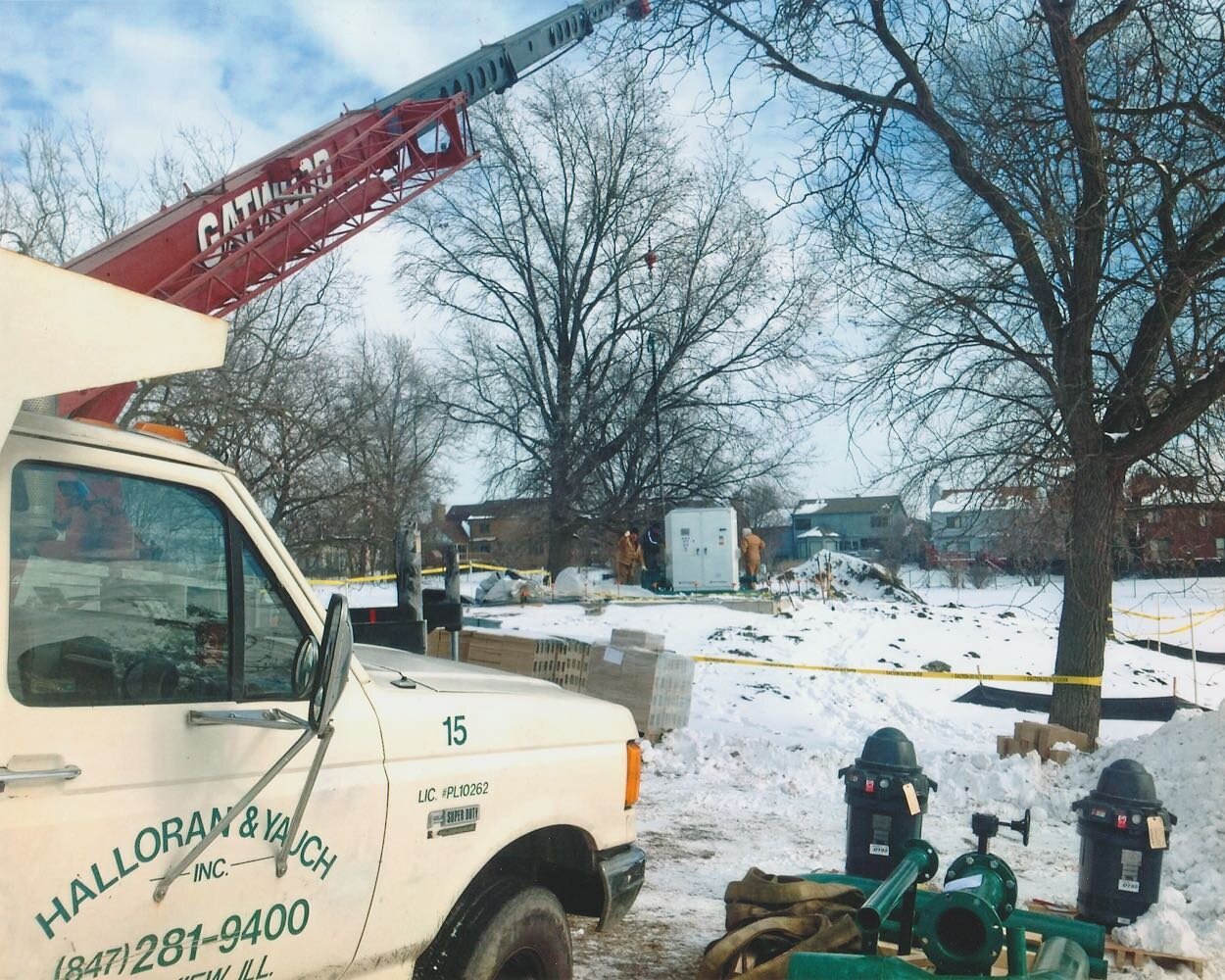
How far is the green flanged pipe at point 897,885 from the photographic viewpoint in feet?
13.7

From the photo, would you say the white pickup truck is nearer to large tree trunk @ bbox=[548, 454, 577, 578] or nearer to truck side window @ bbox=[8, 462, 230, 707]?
truck side window @ bbox=[8, 462, 230, 707]

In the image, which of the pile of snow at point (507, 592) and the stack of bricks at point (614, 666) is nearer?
the stack of bricks at point (614, 666)

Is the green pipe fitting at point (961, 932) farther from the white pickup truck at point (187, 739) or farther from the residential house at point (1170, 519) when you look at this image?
the residential house at point (1170, 519)

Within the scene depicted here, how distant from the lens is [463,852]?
3334mm

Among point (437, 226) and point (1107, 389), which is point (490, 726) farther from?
point (437, 226)

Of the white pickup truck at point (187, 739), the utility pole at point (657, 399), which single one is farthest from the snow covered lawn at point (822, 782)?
the utility pole at point (657, 399)

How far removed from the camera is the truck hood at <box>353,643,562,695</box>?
3.54 m

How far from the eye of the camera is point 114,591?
2.64 m

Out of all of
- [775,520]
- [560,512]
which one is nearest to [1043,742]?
[560,512]

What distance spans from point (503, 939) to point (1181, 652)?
22.7 metres

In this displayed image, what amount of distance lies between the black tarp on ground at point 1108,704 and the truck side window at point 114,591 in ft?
40.9

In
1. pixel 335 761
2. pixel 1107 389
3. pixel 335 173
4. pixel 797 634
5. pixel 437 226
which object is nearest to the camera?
pixel 335 761

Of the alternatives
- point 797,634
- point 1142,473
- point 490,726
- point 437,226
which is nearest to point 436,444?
point 437,226

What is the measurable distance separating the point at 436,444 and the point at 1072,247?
39.6 meters
